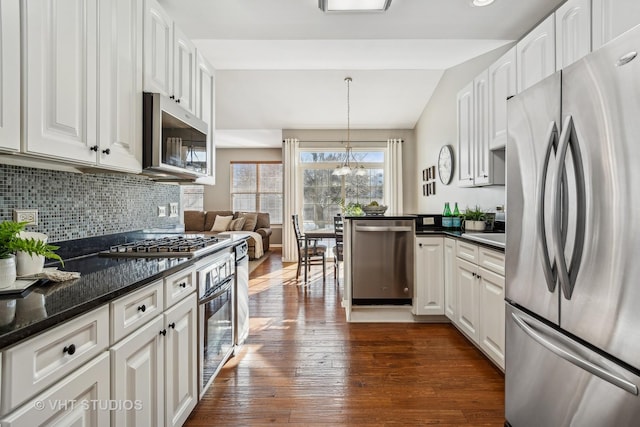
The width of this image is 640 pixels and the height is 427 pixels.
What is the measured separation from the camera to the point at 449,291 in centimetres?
302

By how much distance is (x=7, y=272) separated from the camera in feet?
3.32

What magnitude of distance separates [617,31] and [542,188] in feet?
3.47

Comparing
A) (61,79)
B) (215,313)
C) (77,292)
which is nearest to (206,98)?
(61,79)

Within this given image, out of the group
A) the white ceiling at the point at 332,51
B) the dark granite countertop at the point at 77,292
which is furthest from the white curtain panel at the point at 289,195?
the dark granite countertop at the point at 77,292

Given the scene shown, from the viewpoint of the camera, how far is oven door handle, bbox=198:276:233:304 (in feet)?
5.96

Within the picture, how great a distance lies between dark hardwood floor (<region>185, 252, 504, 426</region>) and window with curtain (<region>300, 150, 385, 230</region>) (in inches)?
152

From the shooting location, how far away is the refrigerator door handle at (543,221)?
117cm

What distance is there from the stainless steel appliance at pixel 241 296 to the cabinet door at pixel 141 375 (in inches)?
41.5

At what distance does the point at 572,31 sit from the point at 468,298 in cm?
187

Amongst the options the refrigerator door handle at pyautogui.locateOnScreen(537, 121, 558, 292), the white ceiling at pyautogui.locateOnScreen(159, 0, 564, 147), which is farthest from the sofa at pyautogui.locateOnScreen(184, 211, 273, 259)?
the refrigerator door handle at pyautogui.locateOnScreen(537, 121, 558, 292)

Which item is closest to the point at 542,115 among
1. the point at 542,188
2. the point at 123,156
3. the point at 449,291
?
the point at 542,188

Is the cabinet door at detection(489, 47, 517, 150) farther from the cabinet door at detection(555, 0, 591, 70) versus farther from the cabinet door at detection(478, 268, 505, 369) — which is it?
the cabinet door at detection(478, 268, 505, 369)

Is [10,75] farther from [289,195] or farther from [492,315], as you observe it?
[289,195]

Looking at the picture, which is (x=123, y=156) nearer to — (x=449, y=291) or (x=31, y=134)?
(x=31, y=134)
